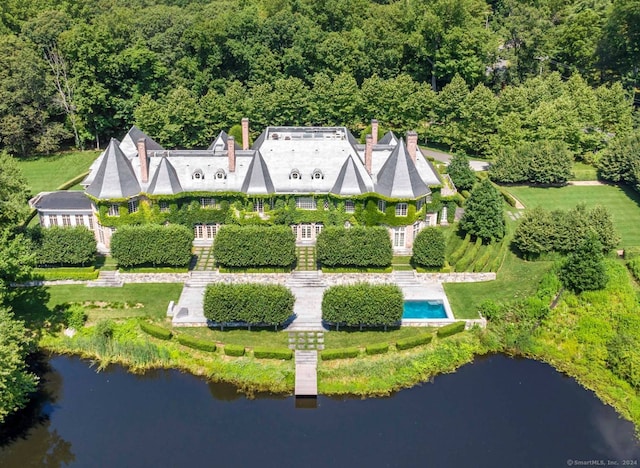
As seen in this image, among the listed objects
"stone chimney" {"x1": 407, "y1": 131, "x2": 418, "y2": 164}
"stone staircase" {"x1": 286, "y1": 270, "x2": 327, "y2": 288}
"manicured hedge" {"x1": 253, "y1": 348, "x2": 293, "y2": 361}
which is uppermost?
"stone chimney" {"x1": 407, "y1": 131, "x2": 418, "y2": 164}

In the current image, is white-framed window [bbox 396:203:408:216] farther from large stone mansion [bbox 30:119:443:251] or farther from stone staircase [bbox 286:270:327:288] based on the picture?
stone staircase [bbox 286:270:327:288]

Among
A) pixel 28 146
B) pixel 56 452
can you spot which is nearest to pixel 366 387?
pixel 56 452

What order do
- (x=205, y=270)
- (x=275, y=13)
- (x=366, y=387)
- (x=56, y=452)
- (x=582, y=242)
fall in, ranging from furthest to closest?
(x=275, y=13), (x=205, y=270), (x=582, y=242), (x=366, y=387), (x=56, y=452)

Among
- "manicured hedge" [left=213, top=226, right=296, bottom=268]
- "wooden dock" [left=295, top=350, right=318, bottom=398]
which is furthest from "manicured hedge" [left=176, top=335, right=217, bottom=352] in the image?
"manicured hedge" [left=213, top=226, right=296, bottom=268]

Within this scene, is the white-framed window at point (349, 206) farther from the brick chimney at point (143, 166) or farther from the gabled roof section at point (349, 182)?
the brick chimney at point (143, 166)

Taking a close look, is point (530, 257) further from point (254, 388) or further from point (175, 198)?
point (175, 198)

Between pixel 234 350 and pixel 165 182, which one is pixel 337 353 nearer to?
pixel 234 350

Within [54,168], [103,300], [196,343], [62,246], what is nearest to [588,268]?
[196,343]

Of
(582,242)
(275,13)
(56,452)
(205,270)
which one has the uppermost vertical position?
(275,13)
